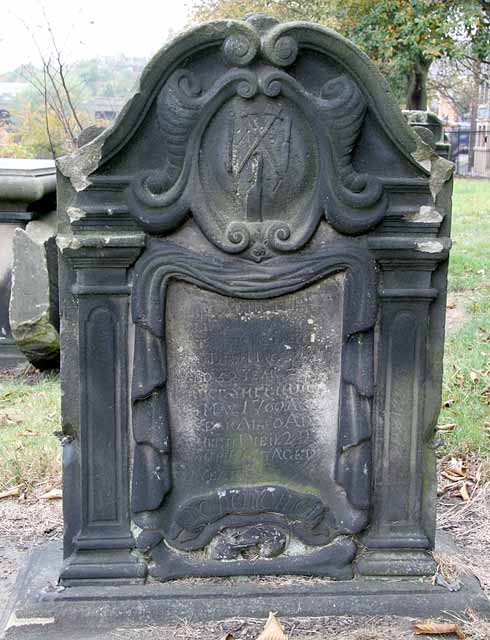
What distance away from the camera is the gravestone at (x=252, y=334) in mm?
3096

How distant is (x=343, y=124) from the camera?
309 cm

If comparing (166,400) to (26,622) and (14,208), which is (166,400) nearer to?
(26,622)

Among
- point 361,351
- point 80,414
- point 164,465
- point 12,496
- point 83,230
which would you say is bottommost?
point 12,496

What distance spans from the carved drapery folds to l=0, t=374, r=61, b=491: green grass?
4.82 ft

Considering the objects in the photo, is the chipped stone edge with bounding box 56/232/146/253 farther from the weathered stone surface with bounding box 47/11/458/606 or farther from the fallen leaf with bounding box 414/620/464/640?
the fallen leaf with bounding box 414/620/464/640

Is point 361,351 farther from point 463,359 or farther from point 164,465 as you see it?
point 463,359

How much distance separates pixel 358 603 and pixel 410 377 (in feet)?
2.87

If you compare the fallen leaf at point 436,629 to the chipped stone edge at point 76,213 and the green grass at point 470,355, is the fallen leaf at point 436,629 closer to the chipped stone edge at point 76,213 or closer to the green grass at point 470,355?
the green grass at point 470,355

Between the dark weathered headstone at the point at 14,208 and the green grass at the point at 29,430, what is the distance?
33 cm

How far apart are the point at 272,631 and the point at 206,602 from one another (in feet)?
0.99

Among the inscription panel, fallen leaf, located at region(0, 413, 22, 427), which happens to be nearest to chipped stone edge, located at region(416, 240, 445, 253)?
the inscription panel

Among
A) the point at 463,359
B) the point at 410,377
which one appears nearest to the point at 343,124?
the point at 410,377

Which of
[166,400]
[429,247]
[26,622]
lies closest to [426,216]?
[429,247]

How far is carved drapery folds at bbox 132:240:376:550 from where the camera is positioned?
3.19 m
